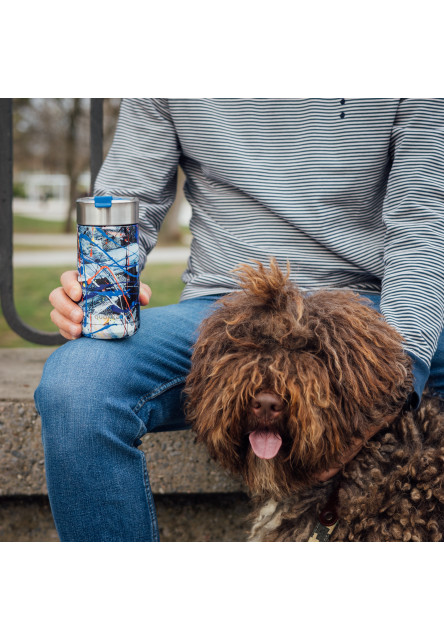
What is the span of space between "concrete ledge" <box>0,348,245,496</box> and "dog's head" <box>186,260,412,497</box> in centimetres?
61

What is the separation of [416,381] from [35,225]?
17616mm

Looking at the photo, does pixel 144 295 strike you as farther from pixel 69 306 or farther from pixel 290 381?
pixel 290 381

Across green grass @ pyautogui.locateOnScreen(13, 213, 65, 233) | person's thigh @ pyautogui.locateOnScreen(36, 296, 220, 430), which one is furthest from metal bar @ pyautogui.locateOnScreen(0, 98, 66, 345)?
green grass @ pyautogui.locateOnScreen(13, 213, 65, 233)

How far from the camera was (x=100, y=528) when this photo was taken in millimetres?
1791

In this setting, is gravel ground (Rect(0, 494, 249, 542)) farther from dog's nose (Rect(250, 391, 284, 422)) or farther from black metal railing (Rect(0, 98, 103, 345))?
dog's nose (Rect(250, 391, 284, 422))

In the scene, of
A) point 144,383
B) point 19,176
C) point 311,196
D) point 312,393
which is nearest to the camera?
point 312,393

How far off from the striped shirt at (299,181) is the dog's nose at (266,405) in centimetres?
63

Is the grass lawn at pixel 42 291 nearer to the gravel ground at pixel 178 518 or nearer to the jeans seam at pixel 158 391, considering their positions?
the gravel ground at pixel 178 518

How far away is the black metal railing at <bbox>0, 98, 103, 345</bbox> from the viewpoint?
272 cm

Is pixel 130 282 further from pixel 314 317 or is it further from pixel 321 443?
pixel 321 443

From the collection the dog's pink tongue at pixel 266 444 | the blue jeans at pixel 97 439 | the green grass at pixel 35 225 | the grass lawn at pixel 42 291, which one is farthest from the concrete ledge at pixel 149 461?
the green grass at pixel 35 225

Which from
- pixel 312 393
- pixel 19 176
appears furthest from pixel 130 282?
pixel 19 176

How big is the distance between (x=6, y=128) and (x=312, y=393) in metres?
1.83

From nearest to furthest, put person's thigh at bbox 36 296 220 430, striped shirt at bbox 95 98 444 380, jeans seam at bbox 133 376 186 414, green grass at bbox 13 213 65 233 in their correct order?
1. person's thigh at bbox 36 296 220 430
2. jeans seam at bbox 133 376 186 414
3. striped shirt at bbox 95 98 444 380
4. green grass at bbox 13 213 65 233
